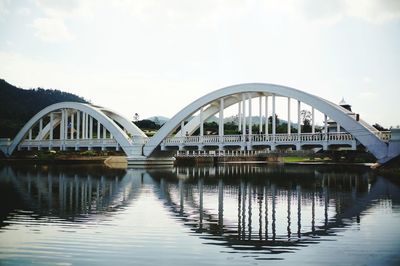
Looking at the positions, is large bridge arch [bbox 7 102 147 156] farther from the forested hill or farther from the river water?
the river water

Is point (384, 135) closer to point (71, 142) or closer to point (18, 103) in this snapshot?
point (71, 142)

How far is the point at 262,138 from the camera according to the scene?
117 ft

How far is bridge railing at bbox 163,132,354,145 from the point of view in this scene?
30.7 m

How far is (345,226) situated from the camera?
11109 millimetres

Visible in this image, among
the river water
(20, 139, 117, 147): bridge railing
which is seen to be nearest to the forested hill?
(20, 139, 117, 147): bridge railing

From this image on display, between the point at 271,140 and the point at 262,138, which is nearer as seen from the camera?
the point at 271,140

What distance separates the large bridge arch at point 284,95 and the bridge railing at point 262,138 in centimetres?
95

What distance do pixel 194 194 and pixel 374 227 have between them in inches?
394

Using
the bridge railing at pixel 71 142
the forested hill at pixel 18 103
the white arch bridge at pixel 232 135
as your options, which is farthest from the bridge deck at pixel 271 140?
the forested hill at pixel 18 103

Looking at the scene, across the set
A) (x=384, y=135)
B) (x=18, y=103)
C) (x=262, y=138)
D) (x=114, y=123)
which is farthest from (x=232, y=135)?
(x=18, y=103)

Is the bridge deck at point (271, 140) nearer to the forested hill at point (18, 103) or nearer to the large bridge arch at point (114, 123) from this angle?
the large bridge arch at point (114, 123)

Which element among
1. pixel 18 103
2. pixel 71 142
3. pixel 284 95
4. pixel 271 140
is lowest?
pixel 271 140

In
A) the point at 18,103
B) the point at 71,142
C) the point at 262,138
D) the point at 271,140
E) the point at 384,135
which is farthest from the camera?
the point at 18,103

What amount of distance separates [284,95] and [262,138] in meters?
3.99
